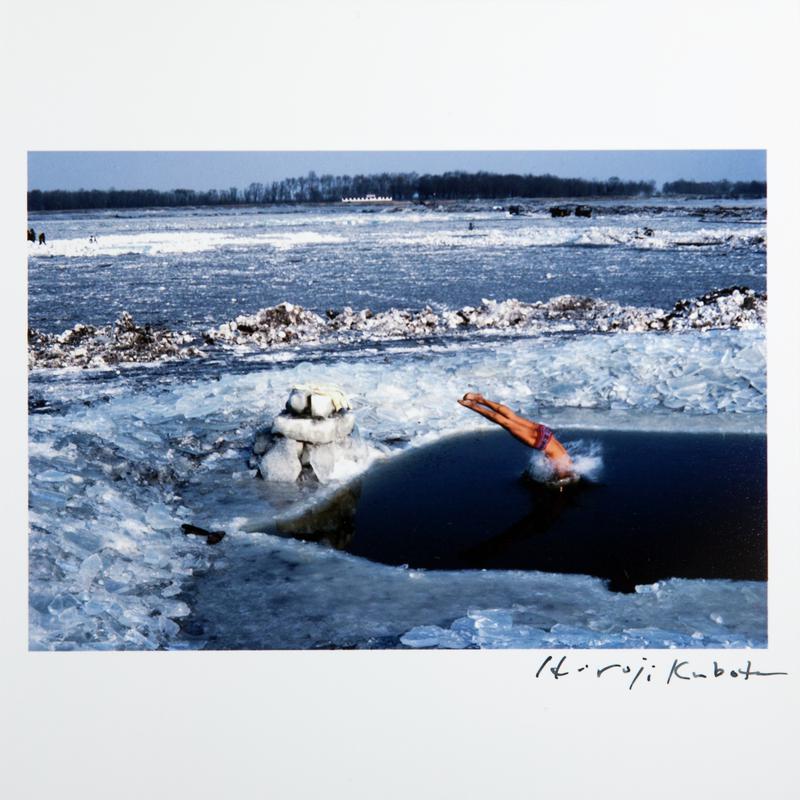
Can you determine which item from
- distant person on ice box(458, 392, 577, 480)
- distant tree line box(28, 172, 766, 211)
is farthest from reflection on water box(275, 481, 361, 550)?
distant tree line box(28, 172, 766, 211)

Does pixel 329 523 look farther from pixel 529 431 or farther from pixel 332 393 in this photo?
pixel 529 431

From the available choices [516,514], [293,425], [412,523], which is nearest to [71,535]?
[293,425]

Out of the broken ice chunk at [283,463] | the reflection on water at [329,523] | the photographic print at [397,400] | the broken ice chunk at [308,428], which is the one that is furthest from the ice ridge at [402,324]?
the reflection on water at [329,523]
